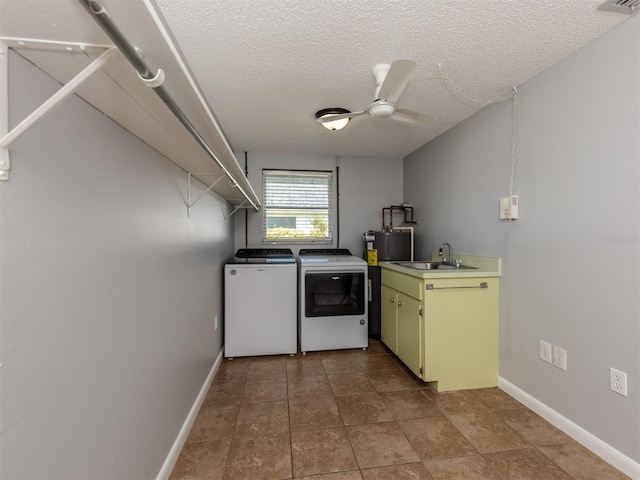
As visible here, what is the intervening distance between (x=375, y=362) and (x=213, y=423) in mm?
1490

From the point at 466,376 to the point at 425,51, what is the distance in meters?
2.26

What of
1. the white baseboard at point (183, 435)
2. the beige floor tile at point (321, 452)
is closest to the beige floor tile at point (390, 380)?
the beige floor tile at point (321, 452)

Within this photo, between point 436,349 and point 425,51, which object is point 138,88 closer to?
point 425,51

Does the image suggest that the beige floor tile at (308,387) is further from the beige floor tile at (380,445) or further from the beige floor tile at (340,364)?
the beige floor tile at (380,445)

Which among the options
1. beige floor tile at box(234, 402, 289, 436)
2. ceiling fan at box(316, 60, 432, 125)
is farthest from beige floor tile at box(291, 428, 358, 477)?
ceiling fan at box(316, 60, 432, 125)

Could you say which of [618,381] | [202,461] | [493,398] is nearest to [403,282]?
[493,398]

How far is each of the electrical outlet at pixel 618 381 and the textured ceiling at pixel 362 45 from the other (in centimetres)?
174

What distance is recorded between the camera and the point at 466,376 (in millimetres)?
2176

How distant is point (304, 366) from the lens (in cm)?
259

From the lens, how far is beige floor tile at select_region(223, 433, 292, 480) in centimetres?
140

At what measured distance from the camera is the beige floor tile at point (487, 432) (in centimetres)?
158

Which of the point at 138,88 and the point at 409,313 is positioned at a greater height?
the point at 138,88

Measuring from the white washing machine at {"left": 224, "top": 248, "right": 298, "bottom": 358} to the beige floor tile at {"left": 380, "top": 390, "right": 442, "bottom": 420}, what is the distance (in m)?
1.10

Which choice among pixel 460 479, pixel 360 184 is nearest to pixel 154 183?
pixel 460 479
